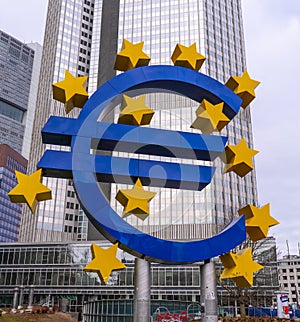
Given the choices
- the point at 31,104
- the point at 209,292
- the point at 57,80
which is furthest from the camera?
the point at 31,104

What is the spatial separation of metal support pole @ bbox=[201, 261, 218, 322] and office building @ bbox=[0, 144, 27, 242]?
128232mm

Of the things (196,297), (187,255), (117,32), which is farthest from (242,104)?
(117,32)

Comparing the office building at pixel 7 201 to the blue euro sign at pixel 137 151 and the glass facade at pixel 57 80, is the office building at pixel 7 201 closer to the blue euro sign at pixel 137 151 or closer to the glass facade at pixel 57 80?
the glass facade at pixel 57 80

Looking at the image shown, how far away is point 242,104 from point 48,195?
8608 millimetres

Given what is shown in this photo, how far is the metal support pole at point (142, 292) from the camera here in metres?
12.8

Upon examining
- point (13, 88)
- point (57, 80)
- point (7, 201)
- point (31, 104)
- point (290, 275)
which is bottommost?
point (290, 275)

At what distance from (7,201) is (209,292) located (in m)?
132

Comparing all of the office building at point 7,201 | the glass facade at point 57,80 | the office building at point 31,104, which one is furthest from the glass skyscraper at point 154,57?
the office building at point 31,104

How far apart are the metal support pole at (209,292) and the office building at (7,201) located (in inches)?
5049

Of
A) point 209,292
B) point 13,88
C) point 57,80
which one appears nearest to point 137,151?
point 209,292

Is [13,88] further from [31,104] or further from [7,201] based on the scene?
[7,201]

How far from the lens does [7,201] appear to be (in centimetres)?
13400

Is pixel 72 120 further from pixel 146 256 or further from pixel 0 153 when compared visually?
pixel 0 153

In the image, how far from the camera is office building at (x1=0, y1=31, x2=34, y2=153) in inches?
6467
